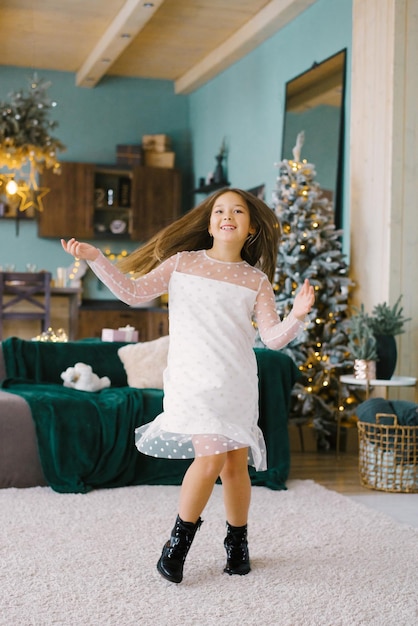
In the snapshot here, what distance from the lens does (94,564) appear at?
2.74m

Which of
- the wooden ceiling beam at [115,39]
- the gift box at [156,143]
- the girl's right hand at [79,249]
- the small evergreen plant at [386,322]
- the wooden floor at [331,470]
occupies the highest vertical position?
the wooden ceiling beam at [115,39]

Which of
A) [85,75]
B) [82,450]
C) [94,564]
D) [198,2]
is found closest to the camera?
[94,564]

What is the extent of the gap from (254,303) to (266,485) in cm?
173

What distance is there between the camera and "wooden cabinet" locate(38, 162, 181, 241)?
8.88 metres

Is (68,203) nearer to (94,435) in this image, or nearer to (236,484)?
(94,435)

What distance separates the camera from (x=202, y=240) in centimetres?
288

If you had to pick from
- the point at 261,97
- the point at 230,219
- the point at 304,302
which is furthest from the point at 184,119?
the point at 304,302

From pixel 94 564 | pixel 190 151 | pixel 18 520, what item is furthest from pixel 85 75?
pixel 94 564

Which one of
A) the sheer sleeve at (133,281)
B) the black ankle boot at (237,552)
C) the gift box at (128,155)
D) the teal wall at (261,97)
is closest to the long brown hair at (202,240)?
the sheer sleeve at (133,281)

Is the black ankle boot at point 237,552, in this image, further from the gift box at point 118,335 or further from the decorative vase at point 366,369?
the gift box at point 118,335

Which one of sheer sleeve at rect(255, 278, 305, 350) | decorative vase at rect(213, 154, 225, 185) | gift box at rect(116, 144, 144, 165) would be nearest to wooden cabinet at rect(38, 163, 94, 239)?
gift box at rect(116, 144, 144, 165)

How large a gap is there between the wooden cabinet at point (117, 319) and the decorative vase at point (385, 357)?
13.2 feet

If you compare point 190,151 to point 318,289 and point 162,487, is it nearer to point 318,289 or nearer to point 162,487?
point 318,289

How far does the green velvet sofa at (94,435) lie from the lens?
399 cm
